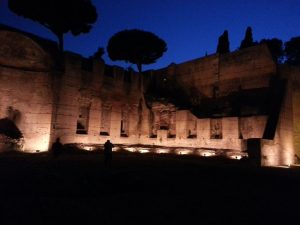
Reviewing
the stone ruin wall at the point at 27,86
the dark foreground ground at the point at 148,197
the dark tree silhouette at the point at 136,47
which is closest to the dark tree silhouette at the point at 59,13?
the stone ruin wall at the point at 27,86

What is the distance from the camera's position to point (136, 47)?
30.4 m

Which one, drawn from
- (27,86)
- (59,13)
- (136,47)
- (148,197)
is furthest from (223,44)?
(148,197)

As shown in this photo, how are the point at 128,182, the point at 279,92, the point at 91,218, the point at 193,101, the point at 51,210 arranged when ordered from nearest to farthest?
the point at 91,218
the point at 51,210
the point at 128,182
the point at 279,92
the point at 193,101

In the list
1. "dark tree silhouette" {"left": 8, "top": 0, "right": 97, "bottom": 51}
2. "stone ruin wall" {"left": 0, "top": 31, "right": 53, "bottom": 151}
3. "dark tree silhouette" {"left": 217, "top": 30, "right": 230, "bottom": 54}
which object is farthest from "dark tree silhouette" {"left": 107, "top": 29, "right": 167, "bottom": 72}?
"stone ruin wall" {"left": 0, "top": 31, "right": 53, "bottom": 151}

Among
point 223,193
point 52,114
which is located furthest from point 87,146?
point 223,193

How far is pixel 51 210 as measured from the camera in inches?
223

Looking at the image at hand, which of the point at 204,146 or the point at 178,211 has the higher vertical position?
the point at 204,146

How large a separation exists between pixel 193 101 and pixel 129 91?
5.40 metres

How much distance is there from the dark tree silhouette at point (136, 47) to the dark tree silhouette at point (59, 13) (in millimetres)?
5589

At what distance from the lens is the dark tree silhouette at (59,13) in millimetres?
22594

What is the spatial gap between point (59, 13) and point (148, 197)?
2080 cm

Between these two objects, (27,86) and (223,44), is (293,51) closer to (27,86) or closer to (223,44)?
(223,44)

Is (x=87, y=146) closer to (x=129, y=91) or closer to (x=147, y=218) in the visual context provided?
(x=129, y=91)

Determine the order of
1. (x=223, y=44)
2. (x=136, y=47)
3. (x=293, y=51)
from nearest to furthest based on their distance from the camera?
(x=223, y=44) < (x=136, y=47) < (x=293, y=51)
